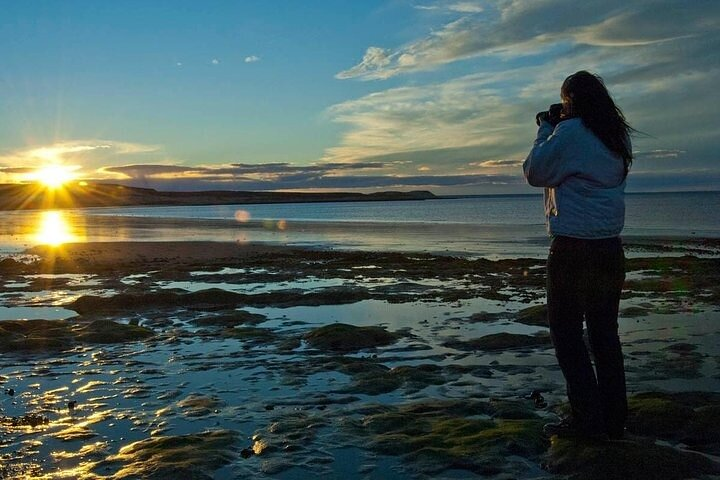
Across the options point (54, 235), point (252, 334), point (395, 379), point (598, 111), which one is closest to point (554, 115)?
point (598, 111)

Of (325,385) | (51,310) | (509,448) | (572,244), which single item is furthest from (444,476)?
(51,310)

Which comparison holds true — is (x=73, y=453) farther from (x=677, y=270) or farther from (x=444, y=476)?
(x=677, y=270)

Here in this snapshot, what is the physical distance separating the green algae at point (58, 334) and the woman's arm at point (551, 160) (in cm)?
877

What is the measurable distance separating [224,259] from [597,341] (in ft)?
84.8

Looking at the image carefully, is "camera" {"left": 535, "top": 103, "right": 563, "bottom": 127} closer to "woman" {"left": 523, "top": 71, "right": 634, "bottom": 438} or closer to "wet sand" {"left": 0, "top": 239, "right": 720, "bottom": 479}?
"woman" {"left": 523, "top": 71, "right": 634, "bottom": 438}

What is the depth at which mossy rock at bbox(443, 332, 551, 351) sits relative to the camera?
10.8m

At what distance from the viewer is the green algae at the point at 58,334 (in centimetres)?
1117

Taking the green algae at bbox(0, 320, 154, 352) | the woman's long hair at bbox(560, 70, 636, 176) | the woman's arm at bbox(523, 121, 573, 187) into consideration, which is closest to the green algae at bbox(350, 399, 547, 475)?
the woman's arm at bbox(523, 121, 573, 187)

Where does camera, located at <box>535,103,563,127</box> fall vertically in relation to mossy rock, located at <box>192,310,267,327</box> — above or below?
above

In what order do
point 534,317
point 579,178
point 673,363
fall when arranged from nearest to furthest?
point 579,178 < point 673,363 < point 534,317

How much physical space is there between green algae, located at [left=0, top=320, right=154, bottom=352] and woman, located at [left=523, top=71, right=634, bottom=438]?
28.2 ft

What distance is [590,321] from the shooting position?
5828mm

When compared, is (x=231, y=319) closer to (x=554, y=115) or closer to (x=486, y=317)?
(x=486, y=317)

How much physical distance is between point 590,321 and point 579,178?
1.32m
